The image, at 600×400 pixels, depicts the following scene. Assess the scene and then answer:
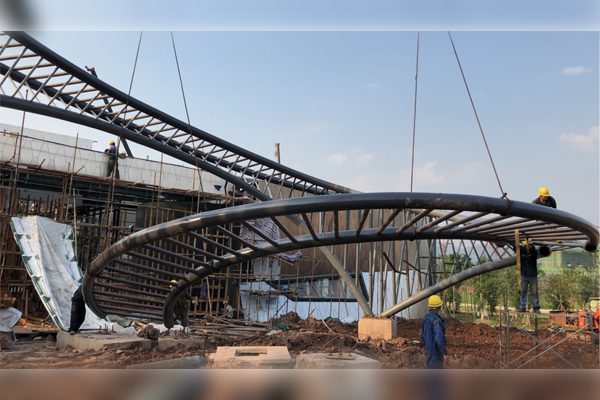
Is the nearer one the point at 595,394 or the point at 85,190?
the point at 595,394

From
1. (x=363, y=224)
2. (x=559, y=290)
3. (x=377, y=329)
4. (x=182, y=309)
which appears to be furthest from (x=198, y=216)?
(x=559, y=290)

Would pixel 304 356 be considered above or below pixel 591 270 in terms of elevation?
below

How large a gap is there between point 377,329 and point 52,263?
12.1 m

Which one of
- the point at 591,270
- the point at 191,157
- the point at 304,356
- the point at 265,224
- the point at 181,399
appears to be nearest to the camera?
the point at 181,399

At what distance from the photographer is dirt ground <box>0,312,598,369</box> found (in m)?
12.5

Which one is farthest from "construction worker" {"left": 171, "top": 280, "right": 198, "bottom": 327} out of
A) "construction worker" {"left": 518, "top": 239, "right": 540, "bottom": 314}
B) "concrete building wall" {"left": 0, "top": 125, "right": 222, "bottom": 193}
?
"construction worker" {"left": 518, "top": 239, "right": 540, "bottom": 314}

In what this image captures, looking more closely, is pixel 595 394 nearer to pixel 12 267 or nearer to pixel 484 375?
pixel 484 375

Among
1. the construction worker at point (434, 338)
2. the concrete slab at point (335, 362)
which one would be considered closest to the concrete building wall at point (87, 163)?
the concrete slab at point (335, 362)

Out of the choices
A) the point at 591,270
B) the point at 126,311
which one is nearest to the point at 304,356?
the point at 126,311

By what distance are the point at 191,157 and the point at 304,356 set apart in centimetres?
1280

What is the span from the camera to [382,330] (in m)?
18.8

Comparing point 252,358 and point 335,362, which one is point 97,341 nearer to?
point 252,358

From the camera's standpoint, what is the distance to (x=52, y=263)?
17672 mm

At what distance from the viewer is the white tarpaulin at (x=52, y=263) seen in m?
16.7
